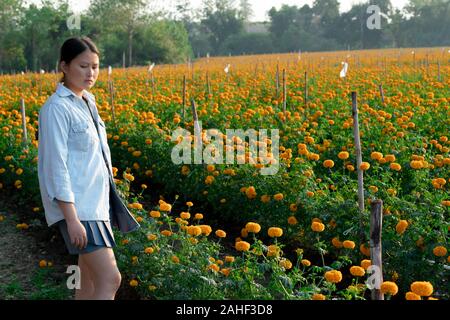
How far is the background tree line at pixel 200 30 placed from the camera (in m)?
39.3

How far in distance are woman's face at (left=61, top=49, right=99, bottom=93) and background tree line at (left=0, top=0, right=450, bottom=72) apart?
25.4 metres

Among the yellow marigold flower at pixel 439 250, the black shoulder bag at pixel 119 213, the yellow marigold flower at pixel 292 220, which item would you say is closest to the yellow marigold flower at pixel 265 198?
the yellow marigold flower at pixel 292 220

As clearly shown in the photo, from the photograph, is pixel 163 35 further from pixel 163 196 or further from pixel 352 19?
pixel 163 196

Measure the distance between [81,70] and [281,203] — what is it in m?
2.38

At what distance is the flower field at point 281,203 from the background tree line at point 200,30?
21.4 meters

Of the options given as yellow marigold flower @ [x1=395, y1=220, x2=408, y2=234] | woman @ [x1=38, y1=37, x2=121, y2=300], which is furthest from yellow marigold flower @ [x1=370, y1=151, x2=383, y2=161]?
woman @ [x1=38, y1=37, x2=121, y2=300]

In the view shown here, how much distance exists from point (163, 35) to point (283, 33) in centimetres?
2137

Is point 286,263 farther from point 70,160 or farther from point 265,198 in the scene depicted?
point 265,198

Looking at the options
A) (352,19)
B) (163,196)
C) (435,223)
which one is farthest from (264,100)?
(352,19)

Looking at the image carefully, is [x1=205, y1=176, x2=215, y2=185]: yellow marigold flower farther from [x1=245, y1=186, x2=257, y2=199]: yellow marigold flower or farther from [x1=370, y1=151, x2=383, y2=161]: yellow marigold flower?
[x1=370, y1=151, x2=383, y2=161]: yellow marigold flower

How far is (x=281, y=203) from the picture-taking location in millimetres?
4723

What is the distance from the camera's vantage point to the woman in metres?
2.59

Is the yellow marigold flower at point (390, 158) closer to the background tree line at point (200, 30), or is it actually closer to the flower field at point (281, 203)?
the flower field at point (281, 203)

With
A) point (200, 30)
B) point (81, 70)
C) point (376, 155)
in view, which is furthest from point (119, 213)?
point (200, 30)
